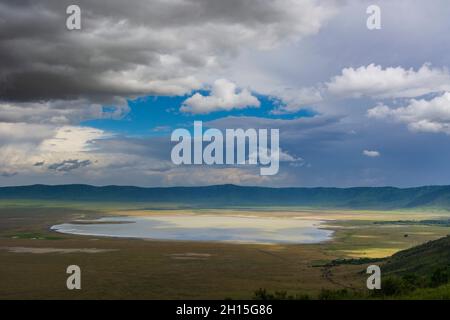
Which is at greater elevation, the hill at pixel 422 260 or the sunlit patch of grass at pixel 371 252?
the hill at pixel 422 260

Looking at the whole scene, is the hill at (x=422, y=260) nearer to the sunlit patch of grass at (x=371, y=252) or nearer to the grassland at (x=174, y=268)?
the grassland at (x=174, y=268)

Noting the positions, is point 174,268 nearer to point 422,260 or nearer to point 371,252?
point 422,260

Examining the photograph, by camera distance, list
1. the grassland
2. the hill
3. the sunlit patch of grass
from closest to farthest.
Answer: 1. the grassland
2. the hill
3. the sunlit patch of grass

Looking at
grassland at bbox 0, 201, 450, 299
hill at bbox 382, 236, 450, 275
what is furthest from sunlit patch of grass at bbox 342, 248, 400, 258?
hill at bbox 382, 236, 450, 275

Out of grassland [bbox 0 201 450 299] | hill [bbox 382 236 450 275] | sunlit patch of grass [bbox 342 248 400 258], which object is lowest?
sunlit patch of grass [bbox 342 248 400 258]

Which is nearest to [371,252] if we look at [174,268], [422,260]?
[422,260]

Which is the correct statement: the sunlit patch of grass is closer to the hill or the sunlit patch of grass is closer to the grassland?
the grassland

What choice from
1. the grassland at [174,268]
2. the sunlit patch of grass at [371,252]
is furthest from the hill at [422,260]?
the sunlit patch of grass at [371,252]

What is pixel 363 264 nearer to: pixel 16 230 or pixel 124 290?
pixel 124 290

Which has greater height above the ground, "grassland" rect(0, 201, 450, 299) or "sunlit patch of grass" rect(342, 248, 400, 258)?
"grassland" rect(0, 201, 450, 299)
